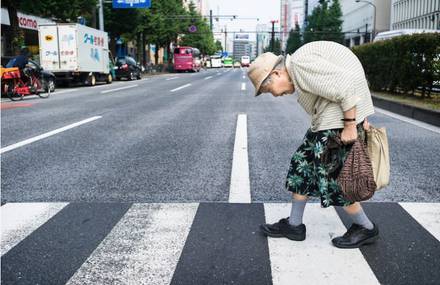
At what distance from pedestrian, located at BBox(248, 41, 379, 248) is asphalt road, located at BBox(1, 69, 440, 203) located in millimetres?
1132

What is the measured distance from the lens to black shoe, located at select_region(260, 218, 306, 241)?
3170 mm

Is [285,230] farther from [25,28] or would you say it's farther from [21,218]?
[25,28]

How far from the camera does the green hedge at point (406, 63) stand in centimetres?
1144

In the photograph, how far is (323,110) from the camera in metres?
2.86

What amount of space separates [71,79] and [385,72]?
1574 centimetres

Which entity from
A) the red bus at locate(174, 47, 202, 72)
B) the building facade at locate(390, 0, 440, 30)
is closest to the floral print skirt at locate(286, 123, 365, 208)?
the red bus at locate(174, 47, 202, 72)

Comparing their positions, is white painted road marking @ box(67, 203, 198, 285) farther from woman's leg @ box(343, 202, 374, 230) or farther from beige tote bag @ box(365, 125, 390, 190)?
beige tote bag @ box(365, 125, 390, 190)

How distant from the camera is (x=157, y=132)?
26.8ft

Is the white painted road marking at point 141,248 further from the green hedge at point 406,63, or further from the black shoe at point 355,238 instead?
the green hedge at point 406,63

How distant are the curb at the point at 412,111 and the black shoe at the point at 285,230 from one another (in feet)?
22.2

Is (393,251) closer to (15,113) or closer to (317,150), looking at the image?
(317,150)

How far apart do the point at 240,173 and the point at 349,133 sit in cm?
246

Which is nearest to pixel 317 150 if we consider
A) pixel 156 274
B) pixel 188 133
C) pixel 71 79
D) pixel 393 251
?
pixel 393 251

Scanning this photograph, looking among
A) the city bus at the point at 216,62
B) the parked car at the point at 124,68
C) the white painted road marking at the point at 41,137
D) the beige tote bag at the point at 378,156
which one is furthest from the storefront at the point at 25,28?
the city bus at the point at 216,62
